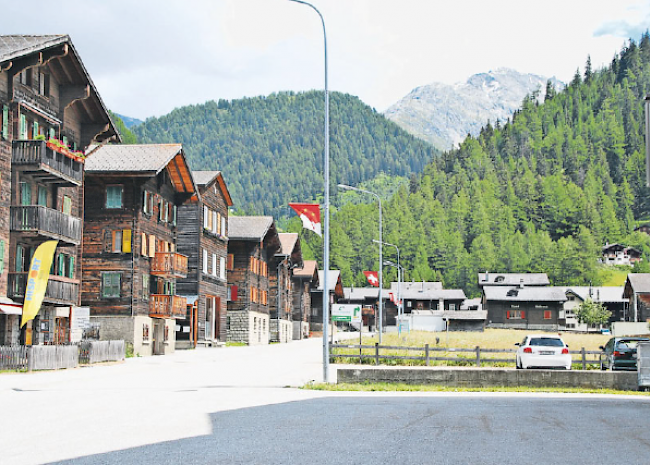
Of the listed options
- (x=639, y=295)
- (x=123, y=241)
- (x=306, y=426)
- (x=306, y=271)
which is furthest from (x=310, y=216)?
(x=639, y=295)

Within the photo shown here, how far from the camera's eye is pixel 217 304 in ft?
220

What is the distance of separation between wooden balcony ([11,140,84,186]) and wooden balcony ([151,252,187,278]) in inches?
507

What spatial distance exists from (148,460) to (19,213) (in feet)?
95.5

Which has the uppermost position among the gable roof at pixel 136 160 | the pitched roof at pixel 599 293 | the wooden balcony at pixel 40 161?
the gable roof at pixel 136 160

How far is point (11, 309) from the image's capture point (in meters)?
35.5

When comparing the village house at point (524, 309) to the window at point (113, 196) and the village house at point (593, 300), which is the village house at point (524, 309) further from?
the window at point (113, 196)

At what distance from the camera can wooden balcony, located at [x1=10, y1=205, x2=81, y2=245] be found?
37.5 metres

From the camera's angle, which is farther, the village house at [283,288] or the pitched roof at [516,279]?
the pitched roof at [516,279]

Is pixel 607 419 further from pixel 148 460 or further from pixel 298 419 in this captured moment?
pixel 148 460

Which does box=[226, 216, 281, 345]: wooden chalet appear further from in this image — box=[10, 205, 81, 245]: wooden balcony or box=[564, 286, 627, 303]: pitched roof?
box=[564, 286, 627, 303]: pitched roof

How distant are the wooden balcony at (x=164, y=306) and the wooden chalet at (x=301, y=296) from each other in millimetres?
47026

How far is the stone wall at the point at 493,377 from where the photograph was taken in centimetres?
2667

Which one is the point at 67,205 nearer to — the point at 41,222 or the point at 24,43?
the point at 41,222

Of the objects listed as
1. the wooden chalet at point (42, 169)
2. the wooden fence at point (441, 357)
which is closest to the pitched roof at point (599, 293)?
the wooden fence at point (441, 357)
